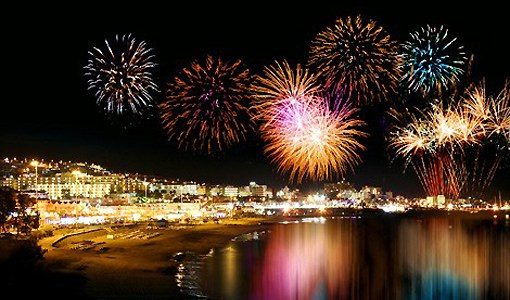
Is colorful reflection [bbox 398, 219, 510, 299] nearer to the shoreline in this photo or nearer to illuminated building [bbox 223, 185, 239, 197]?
the shoreline

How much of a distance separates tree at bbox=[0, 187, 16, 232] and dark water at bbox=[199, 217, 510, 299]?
11.9 meters

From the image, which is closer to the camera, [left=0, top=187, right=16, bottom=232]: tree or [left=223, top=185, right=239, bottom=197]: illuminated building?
[left=0, top=187, right=16, bottom=232]: tree

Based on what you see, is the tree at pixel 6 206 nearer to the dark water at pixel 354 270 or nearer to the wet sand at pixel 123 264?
the wet sand at pixel 123 264

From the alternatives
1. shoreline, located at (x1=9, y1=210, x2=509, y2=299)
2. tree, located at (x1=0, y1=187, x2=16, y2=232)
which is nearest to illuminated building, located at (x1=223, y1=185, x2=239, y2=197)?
shoreline, located at (x1=9, y1=210, x2=509, y2=299)

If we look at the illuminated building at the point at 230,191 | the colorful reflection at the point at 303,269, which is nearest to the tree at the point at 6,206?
the colorful reflection at the point at 303,269

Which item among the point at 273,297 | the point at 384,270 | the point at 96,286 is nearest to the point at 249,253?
the point at 384,270

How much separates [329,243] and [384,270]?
50.3 feet

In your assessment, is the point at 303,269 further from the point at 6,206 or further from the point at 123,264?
the point at 6,206

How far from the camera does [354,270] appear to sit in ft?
98.3

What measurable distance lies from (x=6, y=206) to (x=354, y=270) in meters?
20.1

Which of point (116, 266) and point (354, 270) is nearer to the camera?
point (116, 266)

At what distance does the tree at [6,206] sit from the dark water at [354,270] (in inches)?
468

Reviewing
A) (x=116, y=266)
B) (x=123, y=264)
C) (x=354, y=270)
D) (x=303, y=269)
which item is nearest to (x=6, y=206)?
(x=123, y=264)

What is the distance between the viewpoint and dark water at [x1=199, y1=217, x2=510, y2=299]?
76.6ft
